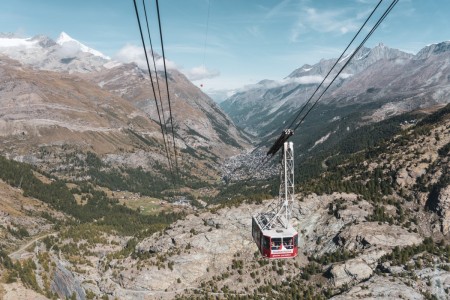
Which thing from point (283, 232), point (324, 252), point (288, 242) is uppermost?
point (283, 232)

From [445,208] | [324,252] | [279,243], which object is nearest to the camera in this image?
[279,243]

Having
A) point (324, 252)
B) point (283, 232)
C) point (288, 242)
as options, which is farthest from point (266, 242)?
point (324, 252)

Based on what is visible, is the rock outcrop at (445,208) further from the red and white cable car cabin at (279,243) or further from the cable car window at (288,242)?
the cable car window at (288,242)

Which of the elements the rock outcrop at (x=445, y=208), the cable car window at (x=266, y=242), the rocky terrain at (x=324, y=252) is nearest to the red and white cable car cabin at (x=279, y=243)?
Result: the cable car window at (x=266, y=242)

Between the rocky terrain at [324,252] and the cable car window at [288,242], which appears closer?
→ the cable car window at [288,242]

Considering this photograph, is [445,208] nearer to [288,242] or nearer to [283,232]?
[288,242]

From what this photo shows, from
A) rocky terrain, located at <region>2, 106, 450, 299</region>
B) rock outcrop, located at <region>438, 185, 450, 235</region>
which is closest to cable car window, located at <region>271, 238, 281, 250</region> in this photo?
rocky terrain, located at <region>2, 106, 450, 299</region>

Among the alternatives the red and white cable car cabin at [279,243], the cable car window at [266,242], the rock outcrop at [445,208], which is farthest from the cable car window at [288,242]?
the rock outcrop at [445,208]

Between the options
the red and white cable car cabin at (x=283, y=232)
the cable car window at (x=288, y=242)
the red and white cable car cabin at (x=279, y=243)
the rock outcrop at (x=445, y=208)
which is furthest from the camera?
the rock outcrop at (x=445, y=208)

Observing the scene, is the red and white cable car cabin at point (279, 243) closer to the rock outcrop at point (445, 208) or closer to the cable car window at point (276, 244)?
the cable car window at point (276, 244)

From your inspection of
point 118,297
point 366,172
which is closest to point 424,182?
point 366,172

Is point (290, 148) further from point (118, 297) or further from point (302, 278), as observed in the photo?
point (118, 297)

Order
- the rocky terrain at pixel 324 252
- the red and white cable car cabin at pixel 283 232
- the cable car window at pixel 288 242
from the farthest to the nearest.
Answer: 1. the rocky terrain at pixel 324 252
2. the cable car window at pixel 288 242
3. the red and white cable car cabin at pixel 283 232
